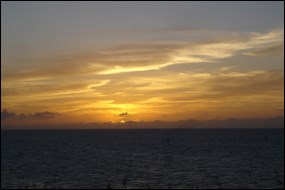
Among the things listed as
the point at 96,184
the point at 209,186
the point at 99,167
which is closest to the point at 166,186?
the point at 209,186

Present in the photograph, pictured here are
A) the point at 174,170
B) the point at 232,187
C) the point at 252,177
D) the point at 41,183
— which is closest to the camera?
the point at 232,187

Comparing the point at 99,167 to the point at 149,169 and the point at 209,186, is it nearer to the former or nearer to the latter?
the point at 149,169

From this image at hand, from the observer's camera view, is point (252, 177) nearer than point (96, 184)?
No

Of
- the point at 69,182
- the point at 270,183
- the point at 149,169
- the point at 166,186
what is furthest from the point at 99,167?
the point at 270,183

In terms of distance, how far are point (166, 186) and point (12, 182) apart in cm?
2529

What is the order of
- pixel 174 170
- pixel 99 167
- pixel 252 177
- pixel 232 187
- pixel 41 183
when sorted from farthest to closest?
pixel 99 167 → pixel 174 170 → pixel 252 177 → pixel 41 183 → pixel 232 187

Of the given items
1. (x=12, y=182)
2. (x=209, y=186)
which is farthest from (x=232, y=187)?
(x=12, y=182)

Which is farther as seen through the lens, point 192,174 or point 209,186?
point 192,174

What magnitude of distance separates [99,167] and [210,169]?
78.2ft

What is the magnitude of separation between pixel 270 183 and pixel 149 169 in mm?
27539

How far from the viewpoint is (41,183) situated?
67.5 m

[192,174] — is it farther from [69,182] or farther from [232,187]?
[69,182]

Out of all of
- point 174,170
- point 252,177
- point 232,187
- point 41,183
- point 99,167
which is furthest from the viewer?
point 99,167

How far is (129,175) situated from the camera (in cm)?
7688
